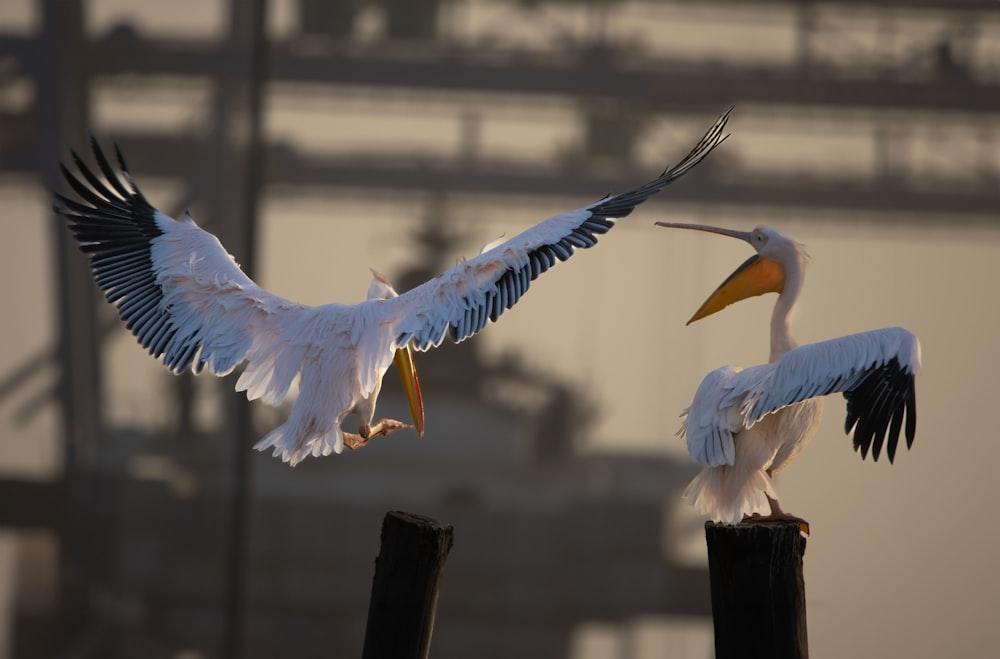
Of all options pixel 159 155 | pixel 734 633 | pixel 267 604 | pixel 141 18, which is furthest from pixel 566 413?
pixel 734 633

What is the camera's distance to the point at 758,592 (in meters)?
2.99

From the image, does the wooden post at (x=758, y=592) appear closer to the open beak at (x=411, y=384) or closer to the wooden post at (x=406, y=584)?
the wooden post at (x=406, y=584)

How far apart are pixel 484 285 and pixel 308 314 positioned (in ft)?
1.67

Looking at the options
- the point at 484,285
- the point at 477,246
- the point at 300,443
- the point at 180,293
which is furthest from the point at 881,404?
the point at 477,246

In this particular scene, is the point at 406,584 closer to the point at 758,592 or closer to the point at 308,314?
the point at 758,592

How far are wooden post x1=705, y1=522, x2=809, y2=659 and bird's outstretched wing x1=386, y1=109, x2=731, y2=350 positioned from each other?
2.95 ft

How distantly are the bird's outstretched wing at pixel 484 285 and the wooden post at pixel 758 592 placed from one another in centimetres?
90

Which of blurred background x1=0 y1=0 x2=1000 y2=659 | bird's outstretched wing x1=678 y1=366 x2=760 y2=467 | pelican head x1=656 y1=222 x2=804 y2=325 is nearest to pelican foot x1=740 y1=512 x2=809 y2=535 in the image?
bird's outstretched wing x1=678 y1=366 x2=760 y2=467

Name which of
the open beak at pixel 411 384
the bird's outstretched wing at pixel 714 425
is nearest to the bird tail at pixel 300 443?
the open beak at pixel 411 384

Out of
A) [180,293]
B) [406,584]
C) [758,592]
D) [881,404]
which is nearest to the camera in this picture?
[758,592]

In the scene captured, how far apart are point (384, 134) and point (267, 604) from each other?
3.50m

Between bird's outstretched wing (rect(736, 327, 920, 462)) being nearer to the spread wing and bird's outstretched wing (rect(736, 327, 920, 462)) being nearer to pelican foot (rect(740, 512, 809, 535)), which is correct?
the spread wing

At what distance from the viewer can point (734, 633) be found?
3021 millimetres

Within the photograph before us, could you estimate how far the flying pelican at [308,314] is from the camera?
3533 millimetres
